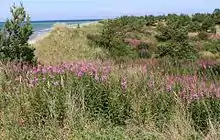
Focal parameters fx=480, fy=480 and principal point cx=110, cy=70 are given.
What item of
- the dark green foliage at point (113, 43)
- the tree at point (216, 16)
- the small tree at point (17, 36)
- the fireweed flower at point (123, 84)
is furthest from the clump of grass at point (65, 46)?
the tree at point (216, 16)

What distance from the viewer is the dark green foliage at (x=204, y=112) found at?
6.77m

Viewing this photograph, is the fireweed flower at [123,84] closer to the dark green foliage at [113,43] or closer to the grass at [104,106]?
the grass at [104,106]

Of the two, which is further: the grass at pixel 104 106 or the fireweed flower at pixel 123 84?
the fireweed flower at pixel 123 84

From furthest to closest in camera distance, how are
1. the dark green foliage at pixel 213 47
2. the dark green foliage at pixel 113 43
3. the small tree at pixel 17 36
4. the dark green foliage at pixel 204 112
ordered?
the dark green foliage at pixel 213 47 → the dark green foliage at pixel 113 43 → the small tree at pixel 17 36 → the dark green foliage at pixel 204 112

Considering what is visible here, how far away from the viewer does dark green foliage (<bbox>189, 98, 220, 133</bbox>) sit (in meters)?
6.77

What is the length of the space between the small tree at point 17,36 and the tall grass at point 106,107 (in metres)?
6.33

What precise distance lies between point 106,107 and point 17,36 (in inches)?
338

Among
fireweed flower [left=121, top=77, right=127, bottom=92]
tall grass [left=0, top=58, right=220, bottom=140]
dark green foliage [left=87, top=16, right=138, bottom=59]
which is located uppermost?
fireweed flower [left=121, top=77, right=127, bottom=92]

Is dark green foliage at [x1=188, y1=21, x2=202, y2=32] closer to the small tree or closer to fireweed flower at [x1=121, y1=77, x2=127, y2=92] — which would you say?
the small tree

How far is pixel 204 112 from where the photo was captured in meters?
6.97

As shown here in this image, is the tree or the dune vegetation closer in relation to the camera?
the dune vegetation

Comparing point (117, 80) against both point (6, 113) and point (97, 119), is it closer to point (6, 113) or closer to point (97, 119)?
point (97, 119)

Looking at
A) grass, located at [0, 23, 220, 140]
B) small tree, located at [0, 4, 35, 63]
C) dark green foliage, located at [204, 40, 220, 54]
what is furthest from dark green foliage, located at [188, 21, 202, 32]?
grass, located at [0, 23, 220, 140]

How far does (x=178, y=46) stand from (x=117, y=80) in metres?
21.0
